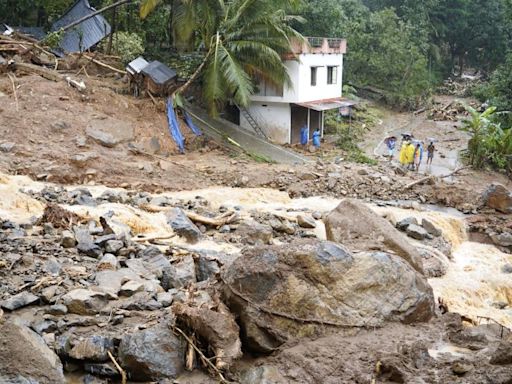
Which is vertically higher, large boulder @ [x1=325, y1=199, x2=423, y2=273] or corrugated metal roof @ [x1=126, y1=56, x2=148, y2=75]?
corrugated metal roof @ [x1=126, y1=56, x2=148, y2=75]

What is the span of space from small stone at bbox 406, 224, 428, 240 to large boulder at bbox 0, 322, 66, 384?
38.0ft

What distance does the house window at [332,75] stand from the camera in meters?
29.1

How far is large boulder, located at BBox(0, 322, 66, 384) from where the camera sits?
5.86 m

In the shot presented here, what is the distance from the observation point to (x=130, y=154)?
20688 mm

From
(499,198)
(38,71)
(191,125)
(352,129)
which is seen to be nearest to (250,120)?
(191,125)

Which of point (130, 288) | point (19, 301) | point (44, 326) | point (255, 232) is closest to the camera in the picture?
point (44, 326)

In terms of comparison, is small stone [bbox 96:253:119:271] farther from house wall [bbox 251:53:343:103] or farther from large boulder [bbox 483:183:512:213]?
house wall [bbox 251:53:343:103]

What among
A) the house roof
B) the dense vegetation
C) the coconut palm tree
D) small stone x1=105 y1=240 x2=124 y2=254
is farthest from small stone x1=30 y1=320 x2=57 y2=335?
the house roof

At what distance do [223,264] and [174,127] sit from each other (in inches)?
531

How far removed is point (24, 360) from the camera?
5957mm

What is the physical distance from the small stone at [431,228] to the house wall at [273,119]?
11.2m

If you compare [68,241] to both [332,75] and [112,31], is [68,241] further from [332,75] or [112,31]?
[332,75]

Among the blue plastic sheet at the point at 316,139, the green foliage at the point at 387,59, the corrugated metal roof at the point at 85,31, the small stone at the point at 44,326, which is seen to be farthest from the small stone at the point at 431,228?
the green foliage at the point at 387,59

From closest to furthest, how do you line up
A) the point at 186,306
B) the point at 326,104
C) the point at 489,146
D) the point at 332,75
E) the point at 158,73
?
1. the point at 186,306
2. the point at 489,146
3. the point at 158,73
4. the point at 326,104
5. the point at 332,75
